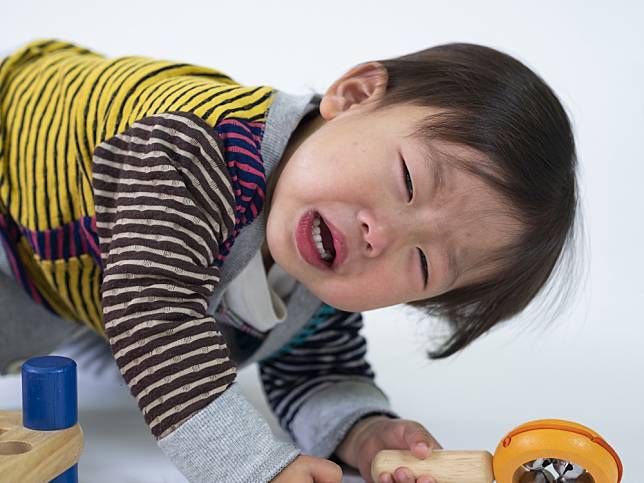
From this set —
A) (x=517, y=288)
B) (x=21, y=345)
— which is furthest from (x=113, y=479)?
(x=517, y=288)

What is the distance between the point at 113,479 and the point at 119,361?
0.46 ft

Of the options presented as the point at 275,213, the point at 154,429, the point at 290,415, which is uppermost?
the point at 275,213

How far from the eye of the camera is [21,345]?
109 centimetres

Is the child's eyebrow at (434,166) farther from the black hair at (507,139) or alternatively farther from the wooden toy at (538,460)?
the wooden toy at (538,460)

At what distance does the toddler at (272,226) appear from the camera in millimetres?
819

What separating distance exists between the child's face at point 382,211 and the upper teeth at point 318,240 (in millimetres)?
14

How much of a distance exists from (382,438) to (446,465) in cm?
15

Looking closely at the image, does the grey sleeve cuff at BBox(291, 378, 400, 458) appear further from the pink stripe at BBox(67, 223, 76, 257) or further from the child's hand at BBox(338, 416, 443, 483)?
the pink stripe at BBox(67, 223, 76, 257)

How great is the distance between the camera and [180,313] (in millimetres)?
822

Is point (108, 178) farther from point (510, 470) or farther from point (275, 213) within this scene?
point (510, 470)

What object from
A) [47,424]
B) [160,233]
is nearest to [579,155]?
[160,233]

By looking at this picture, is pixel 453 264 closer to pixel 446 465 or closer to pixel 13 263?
pixel 446 465

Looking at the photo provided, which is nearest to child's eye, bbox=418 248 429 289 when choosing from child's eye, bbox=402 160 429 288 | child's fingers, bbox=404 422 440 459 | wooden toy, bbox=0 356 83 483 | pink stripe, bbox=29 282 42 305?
child's eye, bbox=402 160 429 288

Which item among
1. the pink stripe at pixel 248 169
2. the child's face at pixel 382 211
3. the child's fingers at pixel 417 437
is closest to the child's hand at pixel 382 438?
the child's fingers at pixel 417 437
